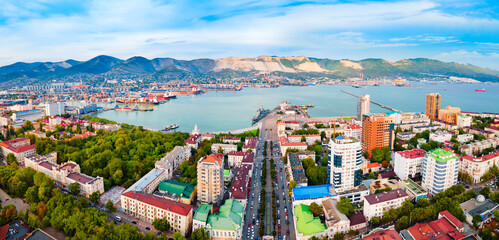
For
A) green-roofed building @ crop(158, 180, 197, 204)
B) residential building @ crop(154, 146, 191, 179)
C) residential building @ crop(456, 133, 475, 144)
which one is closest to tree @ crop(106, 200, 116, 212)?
green-roofed building @ crop(158, 180, 197, 204)

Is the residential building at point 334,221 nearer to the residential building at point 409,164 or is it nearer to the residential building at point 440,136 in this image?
the residential building at point 409,164

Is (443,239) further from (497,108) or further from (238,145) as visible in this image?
(497,108)

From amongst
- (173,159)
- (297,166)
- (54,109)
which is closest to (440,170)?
(297,166)

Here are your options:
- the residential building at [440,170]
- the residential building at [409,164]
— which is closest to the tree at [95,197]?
the residential building at [409,164]

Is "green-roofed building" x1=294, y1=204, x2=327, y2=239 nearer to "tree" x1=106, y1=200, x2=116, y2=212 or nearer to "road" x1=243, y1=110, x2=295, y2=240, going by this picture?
"road" x1=243, y1=110, x2=295, y2=240

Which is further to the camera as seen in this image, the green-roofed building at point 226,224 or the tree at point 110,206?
the tree at point 110,206

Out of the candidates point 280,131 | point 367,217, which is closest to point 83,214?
point 367,217

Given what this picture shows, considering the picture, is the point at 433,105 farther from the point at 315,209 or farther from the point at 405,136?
the point at 315,209
